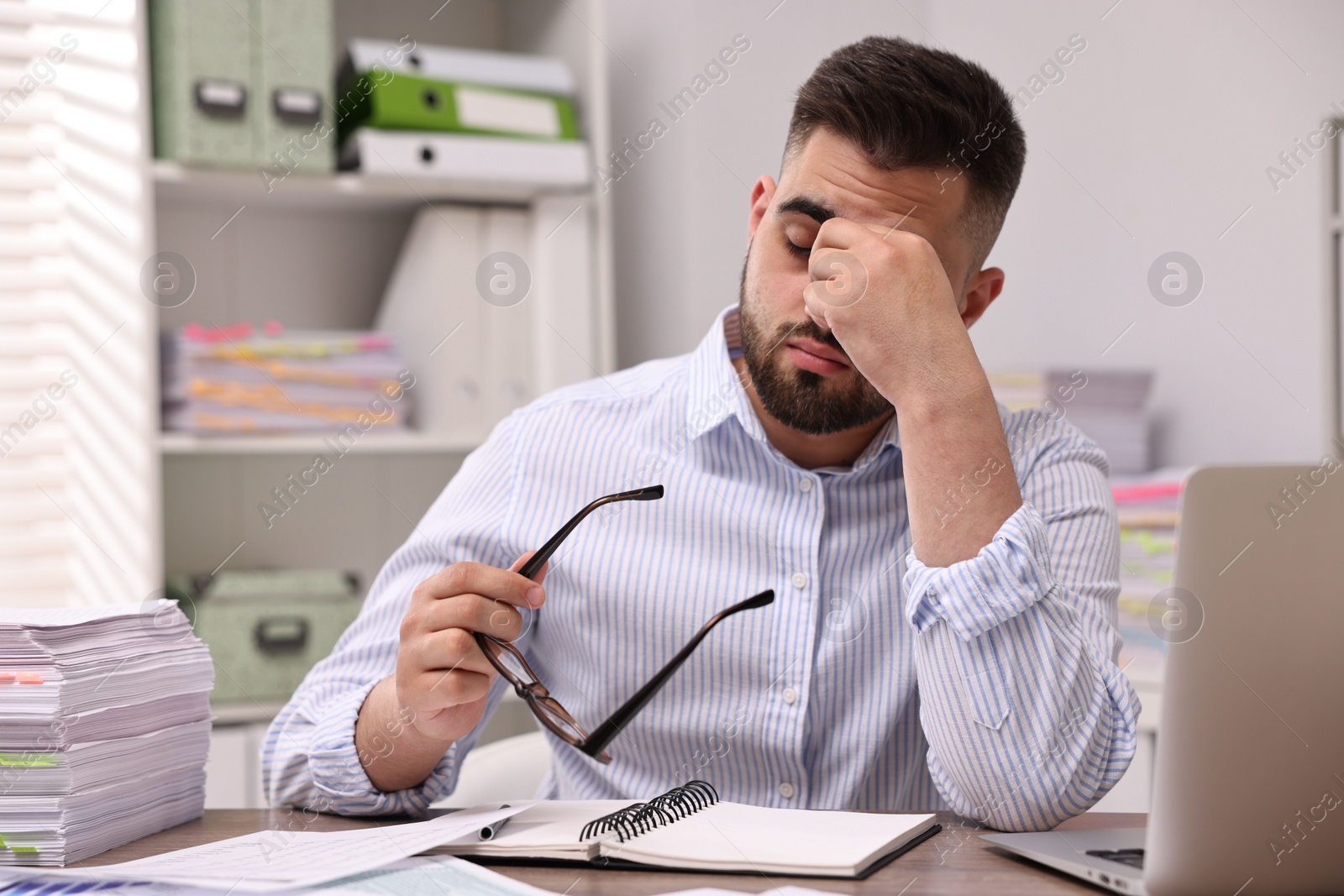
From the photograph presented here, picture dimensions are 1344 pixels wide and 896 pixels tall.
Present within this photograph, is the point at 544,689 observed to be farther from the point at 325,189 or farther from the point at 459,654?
the point at 325,189

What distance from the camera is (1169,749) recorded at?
56cm

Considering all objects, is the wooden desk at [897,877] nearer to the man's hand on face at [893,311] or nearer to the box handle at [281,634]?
the man's hand on face at [893,311]

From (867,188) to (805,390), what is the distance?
19 cm

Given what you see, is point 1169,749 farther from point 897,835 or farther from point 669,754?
point 669,754

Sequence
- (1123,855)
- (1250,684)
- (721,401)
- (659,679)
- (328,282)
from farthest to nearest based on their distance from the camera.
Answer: (328,282)
(721,401)
(659,679)
(1123,855)
(1250,684)

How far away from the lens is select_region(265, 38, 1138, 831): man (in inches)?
33.1

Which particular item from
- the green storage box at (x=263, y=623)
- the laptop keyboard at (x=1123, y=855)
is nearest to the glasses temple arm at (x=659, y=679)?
the laptop keyboard at (x=1123, y=855)

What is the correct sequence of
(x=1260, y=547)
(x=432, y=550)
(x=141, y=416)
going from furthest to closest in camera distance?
1. (x=141, y=416)
2. (x=432, y=550)
3. (x=1260, y=547)

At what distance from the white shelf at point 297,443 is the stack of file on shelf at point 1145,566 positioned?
1.08 meters

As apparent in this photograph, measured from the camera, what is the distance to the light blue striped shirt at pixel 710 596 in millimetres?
1005

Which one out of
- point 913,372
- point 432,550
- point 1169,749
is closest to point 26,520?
point 432,550

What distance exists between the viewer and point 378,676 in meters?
1.00

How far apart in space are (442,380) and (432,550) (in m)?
1.01

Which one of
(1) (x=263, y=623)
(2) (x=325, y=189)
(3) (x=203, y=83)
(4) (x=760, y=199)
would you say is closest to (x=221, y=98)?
(3) (x=203, y=83)
